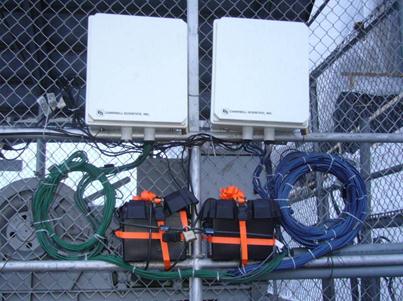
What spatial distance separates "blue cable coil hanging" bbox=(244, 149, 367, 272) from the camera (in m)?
2.24

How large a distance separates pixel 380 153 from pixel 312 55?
1.13m

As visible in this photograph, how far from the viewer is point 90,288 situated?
280 centimetres

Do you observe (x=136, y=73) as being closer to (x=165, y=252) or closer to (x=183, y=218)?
(x=183, y=218)

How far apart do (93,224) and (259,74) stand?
3.69 feet

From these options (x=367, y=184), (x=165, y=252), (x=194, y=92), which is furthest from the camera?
(x=367, y=184)

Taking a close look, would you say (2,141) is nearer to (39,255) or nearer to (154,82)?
(39,255)

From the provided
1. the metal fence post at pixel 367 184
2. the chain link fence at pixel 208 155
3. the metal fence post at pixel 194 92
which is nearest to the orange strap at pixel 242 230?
the metal fence post at pixel 194 92

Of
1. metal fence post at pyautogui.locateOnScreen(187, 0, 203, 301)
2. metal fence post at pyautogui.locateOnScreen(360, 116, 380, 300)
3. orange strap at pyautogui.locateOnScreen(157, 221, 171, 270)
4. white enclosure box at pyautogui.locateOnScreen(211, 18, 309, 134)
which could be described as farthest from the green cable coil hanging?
metal fence post at pyautogui.locateOnScreen(360, 116, 380, 300)

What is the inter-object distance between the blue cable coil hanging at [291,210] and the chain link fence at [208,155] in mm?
134

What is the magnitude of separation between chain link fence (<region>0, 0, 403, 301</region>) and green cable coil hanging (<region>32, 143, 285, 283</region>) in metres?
0.12

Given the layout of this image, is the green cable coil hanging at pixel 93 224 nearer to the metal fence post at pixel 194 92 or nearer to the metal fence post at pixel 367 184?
the metal fence post at pixel 194 92

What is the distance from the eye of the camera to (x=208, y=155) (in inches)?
109

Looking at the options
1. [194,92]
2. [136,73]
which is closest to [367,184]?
[194,92]

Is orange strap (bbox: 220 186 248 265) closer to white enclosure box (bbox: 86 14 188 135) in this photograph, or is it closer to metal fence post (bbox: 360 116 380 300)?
white enclosure box (bbox: 86 14 188 135)
